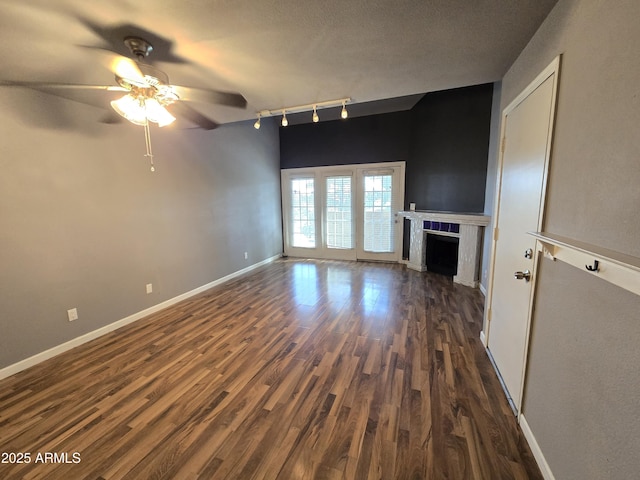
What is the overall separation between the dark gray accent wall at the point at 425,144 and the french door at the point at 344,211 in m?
0.23

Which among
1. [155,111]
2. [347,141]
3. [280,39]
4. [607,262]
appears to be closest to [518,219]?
[607,262]

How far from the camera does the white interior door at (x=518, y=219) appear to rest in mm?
1519

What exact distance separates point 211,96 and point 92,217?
69.5 inches

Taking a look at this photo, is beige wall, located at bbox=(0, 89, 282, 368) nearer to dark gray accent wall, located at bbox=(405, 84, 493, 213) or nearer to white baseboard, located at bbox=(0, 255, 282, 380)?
white baseboard, located at bbox=(0, 255, 282, 380)

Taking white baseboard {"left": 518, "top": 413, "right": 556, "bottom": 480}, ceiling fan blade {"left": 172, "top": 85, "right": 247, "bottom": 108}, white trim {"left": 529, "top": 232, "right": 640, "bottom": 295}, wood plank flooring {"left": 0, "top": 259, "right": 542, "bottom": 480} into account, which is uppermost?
ceiling fan blade {"left": 172, "top": 85, "right": 247, "bottom": 108}

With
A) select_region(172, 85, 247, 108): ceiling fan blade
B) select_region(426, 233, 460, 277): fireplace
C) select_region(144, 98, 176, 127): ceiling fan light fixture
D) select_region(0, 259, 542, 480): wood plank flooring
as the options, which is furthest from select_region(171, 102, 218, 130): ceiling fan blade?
select_region(426, 233, 460, 277): fireplace

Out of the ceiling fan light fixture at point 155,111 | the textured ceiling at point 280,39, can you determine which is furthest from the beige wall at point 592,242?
the ceiling fan light fixture at point 155,111

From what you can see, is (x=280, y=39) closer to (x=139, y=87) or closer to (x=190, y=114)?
(x=139, y=87)

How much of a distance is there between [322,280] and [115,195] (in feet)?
10.2

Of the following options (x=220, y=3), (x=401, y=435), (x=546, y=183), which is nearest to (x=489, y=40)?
(x=546, y=183)

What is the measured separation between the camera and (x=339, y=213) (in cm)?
581

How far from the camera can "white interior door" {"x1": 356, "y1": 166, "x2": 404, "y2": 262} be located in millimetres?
5340

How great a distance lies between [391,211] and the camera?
541 centimetres

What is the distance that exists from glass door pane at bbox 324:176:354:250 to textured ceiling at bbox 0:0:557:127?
3303mm
